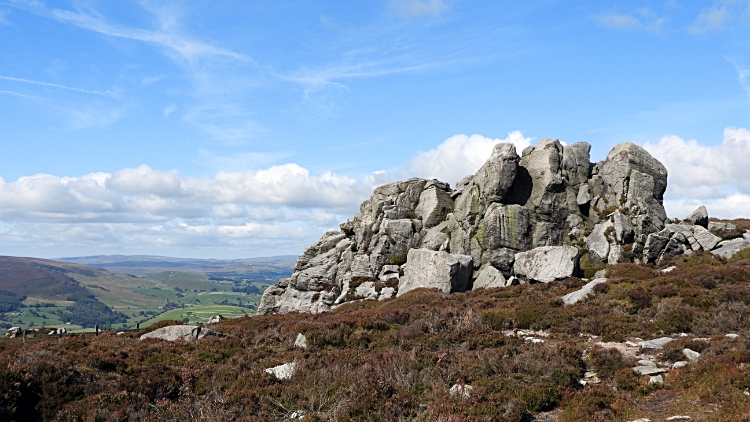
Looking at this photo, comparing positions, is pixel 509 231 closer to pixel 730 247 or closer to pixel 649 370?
pixel 730 247

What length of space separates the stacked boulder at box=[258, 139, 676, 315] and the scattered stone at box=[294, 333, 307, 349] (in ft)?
63.0

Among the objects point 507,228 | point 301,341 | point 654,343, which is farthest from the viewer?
point 507,228

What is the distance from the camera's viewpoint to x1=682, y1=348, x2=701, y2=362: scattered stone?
14586mm

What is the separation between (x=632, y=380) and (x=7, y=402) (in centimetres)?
1811

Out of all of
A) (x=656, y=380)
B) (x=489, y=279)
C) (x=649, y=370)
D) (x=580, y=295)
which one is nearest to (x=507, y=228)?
(x=489, y=279)

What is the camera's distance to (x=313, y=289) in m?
49.0

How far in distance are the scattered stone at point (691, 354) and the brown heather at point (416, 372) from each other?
25cm

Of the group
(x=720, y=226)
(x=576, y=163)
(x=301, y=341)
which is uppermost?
(x=576, y=163)

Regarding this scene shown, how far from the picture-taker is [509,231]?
44.4 m

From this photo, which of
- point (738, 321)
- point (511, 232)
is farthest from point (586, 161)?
point (738, 321)

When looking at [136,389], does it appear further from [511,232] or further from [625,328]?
[511,232]

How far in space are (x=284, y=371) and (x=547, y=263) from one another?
29.7 m

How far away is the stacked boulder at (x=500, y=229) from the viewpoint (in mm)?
40656

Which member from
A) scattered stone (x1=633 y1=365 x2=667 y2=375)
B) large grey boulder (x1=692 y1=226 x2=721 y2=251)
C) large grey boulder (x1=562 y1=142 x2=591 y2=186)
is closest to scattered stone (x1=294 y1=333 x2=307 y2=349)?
scattered stone (x1=633 y1=365 x2=667 y2=375)
